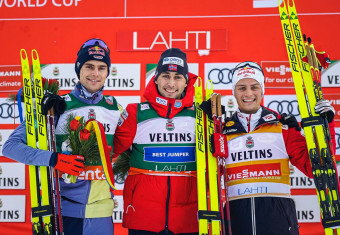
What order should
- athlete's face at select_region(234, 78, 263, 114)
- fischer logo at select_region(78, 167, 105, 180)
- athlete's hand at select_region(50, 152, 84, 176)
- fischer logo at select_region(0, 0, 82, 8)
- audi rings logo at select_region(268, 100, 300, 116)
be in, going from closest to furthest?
athlete's hand at select_region(50, 152, 84, 176), fischer logo at select_region(78, 167, 105, 180), athlete's face at select_region(234, 78, 263, 114), audi rings logo at select_region(268, 100, 300, 116), fischer logo at select_region(0, 0, 82, 8)

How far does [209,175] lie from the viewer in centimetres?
309

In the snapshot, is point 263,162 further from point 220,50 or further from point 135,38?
point 135,38

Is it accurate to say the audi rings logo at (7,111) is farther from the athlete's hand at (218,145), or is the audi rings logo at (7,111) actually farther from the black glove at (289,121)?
the black glove at (289,121)

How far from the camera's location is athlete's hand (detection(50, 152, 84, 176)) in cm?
286

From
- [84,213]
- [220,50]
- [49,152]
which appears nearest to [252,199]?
[84,213]

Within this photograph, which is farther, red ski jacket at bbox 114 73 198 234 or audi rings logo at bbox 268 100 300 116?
audi rings logo at bbox 268 100 300 116

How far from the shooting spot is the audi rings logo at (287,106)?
483 centimetres

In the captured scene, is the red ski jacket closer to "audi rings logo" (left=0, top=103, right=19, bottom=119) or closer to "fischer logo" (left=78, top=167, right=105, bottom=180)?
"fischer logo" (left=78, top=167, right=105, bottom=180)

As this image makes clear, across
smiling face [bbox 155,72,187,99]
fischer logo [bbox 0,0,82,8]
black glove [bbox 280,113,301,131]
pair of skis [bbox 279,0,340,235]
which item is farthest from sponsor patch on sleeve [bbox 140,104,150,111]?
fischer logo [bbox 0,0,82,8]

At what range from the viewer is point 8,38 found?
5031 mm

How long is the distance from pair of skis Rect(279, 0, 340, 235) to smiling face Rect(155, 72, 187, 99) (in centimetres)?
75

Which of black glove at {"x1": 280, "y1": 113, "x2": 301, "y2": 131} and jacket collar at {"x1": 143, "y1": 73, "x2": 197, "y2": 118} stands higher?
jacket collar at {"x1": 143, "y1": 73, "x2": 197, "y2": 118}

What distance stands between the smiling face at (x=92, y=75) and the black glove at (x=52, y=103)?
0.82 ft

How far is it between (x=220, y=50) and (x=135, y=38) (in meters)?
0.87
